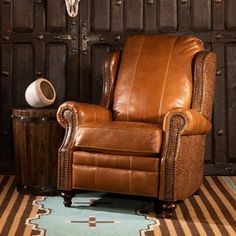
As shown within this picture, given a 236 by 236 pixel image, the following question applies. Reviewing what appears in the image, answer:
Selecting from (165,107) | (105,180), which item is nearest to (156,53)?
(165,107)

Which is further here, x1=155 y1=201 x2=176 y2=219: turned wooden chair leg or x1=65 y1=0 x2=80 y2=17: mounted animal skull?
x1=65 y1=0 x2=80 y2=17: mounted animal skull

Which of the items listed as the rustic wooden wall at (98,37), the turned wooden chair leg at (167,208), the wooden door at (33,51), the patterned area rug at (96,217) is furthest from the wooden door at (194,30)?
the turned wooden chair leg at (167,208)

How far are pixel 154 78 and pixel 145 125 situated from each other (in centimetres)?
58

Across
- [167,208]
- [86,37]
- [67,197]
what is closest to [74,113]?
[67,197]

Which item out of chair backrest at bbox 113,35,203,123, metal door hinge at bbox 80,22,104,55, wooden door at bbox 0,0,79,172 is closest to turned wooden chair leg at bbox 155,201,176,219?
chair backrest at bbox 113,35,203,123

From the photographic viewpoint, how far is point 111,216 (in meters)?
2.65

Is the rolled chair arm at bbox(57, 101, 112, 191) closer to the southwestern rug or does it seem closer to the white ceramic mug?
the southwestern rug

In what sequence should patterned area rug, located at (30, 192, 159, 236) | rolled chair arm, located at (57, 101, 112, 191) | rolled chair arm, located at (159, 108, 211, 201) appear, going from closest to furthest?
patterned area rug, located at (30, 192, 159, 236), rolled chair arm, located at (159, 108, 211, 201), rolled chair arm, located at (57, 101, 112, 191)

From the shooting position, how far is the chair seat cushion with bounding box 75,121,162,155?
8.66ft

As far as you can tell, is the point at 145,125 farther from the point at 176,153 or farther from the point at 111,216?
the point at 111,216

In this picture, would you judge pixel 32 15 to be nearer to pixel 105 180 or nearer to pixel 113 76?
pixel 113 76

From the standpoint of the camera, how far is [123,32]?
12.5 feet

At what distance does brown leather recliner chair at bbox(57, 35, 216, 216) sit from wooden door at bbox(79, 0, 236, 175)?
38 cm

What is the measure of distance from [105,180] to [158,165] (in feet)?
1.10
